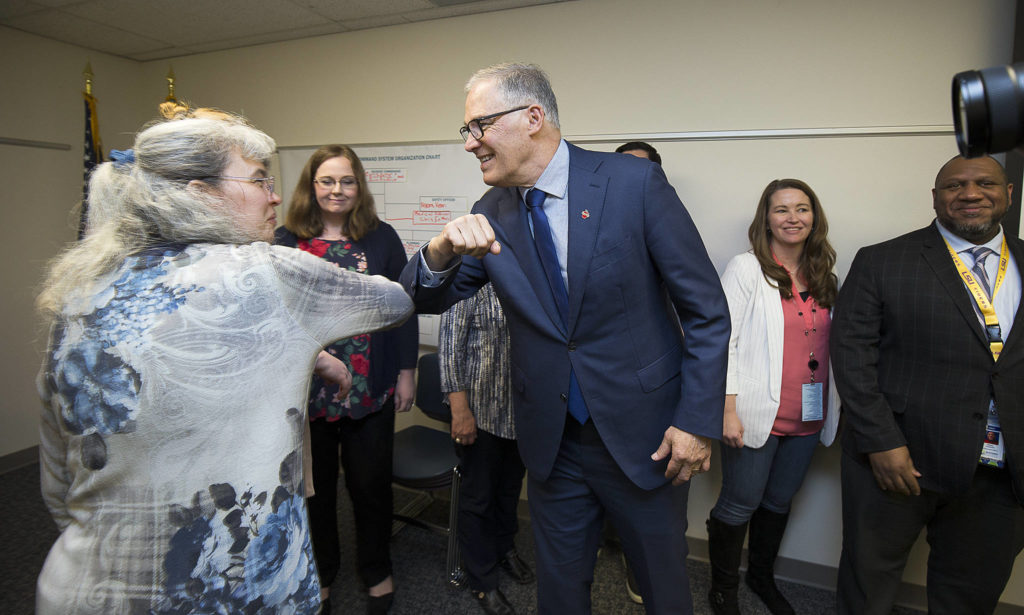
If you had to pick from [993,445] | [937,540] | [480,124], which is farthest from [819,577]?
[480,124]

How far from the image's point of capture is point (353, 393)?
6.68 feet

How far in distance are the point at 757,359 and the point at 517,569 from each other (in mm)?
1363

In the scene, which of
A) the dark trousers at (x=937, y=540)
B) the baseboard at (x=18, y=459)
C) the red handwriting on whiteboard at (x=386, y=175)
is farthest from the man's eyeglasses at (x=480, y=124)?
the baseboard at (x=18, y=459)

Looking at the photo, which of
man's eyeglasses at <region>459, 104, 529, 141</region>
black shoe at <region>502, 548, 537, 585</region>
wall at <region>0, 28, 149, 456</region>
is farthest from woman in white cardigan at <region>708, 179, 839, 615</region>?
wall at <region>0, 28, 149, 456</region>

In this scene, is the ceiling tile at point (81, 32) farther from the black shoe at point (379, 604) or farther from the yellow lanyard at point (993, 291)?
the yellow lanyard at point (993, 291)

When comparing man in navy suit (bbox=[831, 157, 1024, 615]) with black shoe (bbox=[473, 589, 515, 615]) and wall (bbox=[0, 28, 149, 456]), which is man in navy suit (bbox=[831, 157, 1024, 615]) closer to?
black shoe (bbox=[473, 589, 515, 615])

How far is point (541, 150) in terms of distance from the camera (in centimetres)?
140

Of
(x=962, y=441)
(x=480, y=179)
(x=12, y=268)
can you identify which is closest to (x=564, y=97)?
(x=480, y=179)

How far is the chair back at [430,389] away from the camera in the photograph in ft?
8.90

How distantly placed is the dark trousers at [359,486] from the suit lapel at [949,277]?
1964mm

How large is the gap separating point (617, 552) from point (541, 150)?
2.05m

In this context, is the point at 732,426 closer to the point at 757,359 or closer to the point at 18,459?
the point at 757,359

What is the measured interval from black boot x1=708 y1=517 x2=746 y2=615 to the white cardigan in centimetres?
37

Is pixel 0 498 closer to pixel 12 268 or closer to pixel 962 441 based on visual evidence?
pixel 12 268
